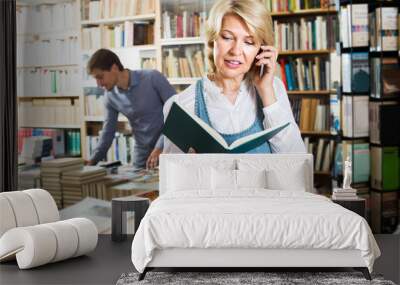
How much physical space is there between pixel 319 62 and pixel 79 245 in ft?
9.88

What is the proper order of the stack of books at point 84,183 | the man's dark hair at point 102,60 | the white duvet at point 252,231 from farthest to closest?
the stack of books at point 84,183 → the man's dark hair at point 102,60 → the white duvet at point 252,231

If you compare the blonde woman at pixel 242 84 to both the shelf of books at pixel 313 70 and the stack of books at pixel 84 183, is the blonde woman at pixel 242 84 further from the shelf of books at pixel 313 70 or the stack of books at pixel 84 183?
the stack of books at pixel 84 183

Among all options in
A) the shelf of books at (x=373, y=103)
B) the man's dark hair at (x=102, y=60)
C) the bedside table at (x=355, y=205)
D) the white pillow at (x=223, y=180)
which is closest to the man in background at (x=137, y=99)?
the man's dark hair at (x=102, y=60)

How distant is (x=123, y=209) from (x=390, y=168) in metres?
2.72

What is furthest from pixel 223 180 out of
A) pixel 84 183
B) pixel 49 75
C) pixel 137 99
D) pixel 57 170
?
pixel 49 75

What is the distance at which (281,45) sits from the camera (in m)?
6.87

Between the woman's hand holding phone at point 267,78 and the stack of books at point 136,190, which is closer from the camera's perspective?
the woman's hand holding phone at point 267,78

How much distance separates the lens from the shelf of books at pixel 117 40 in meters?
6.93

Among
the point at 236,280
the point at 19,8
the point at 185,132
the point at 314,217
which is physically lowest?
the point at 236,280

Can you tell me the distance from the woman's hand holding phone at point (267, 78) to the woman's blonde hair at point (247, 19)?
0.09m

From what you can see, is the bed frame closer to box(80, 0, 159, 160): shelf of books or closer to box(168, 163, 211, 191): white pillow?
box(168, 163, 211, 191): white pillow

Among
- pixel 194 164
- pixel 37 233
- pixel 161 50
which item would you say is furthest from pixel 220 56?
pixel 37 233

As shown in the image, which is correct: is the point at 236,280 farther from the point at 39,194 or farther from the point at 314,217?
the point at 39,194

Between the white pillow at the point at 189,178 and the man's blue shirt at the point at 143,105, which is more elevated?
the man's blue shirt at the point at 143,105
